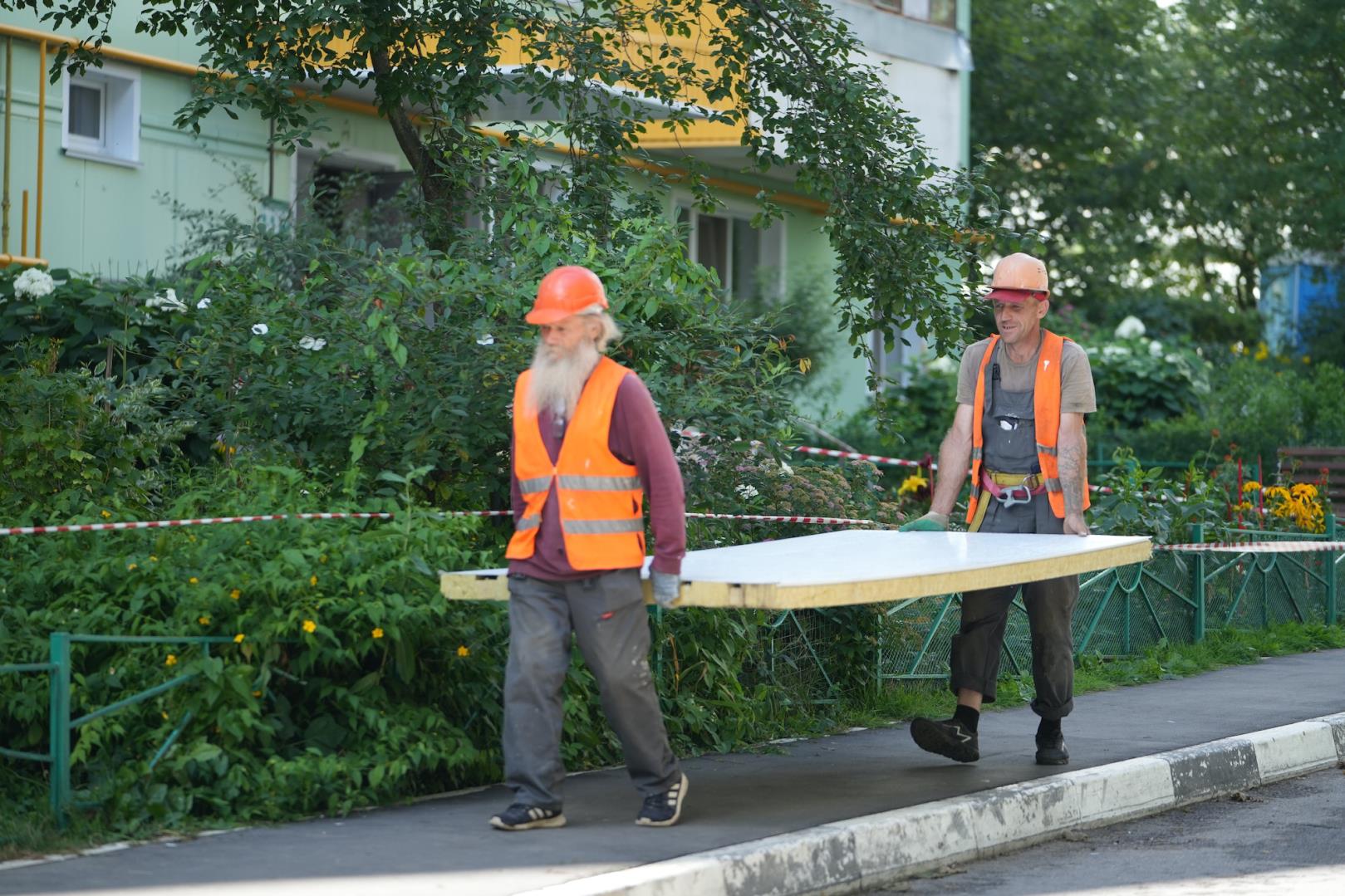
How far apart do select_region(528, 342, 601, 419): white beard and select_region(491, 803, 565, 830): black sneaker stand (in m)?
1.21

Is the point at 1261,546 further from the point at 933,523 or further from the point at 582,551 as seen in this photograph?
the point at 582,551

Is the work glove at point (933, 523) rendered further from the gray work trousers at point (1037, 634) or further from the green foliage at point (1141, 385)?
the green foliage at point (1141, 385)

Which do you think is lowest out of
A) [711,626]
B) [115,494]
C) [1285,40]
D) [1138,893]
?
[1138,893]

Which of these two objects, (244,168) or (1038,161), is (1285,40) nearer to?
(1038,161)

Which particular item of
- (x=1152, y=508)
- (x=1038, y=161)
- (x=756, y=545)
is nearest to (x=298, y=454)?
(x=756, y=545)

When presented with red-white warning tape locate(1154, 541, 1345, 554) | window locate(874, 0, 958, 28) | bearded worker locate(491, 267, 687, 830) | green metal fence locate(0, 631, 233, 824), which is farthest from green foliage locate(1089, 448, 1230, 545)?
window locate(874, 0, 958, 28)

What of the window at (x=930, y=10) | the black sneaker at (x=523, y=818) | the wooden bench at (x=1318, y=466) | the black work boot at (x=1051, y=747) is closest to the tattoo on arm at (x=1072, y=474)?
the black work boot at (x=1051, y=747)

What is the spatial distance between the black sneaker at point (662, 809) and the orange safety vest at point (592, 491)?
0.74 metres

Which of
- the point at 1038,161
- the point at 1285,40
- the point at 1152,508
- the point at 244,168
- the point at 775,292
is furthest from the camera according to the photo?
the point at 1038,161

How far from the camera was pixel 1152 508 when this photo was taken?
11.7 meters

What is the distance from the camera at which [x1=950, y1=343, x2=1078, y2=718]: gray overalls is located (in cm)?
736

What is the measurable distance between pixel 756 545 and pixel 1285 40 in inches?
794

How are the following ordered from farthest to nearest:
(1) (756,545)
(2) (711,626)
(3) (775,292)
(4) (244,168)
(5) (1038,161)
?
(5) (1038,161)
(3) (775,292)
(4) (244,168)
(2) (711,626)
(1) (756,545)

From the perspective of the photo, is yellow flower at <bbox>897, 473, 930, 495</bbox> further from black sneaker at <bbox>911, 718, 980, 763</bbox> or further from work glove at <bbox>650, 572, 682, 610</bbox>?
work glove at <bbox>650, 572, 682, 610</bbox>
